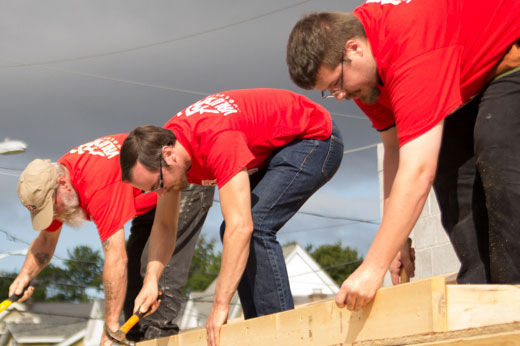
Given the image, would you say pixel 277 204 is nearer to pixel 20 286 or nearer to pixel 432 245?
pixel 20 286

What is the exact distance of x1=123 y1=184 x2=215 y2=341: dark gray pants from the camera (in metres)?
3.91

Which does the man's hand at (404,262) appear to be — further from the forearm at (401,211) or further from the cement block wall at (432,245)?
the cement block wall at (432,245)

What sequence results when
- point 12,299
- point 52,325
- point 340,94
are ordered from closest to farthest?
point 340,94 < point 12,299 < point 52,325

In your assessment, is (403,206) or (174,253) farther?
(174,253)

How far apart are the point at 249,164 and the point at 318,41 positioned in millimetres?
965

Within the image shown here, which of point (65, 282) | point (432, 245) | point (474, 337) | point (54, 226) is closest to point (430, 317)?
point (474, 337)

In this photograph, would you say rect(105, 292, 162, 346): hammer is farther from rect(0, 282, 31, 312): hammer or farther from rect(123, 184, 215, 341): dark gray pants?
rect(0, 282, 31, 312): hammer

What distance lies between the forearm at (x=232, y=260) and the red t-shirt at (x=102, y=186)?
0.96 meters

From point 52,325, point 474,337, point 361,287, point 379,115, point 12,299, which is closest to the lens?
point 474,337

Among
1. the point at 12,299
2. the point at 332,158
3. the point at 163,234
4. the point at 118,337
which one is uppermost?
the point at 332,158

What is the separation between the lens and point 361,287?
201 centimetres

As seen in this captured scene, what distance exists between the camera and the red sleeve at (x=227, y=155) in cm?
275

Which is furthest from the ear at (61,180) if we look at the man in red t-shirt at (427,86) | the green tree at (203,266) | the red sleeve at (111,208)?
the green tree at (203,266)

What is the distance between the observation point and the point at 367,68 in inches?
89.3
